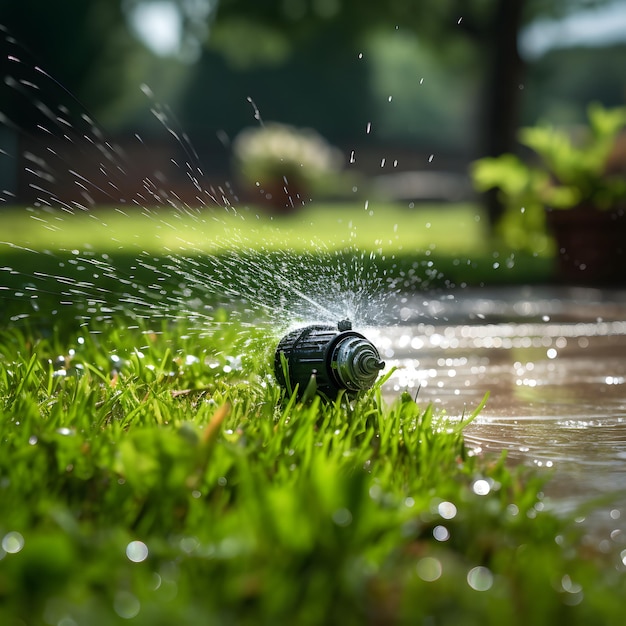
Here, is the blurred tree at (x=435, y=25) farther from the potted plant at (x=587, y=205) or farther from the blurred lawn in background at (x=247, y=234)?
the potted plant at (x=587, y=205)

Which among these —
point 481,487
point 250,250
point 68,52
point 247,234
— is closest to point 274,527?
point 481,487

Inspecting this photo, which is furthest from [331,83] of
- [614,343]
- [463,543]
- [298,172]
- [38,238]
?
[463,543]

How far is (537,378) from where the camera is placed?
3648 millimetres

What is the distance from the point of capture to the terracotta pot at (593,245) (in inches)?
316

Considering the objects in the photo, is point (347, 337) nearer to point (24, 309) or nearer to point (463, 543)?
point (463, 543)

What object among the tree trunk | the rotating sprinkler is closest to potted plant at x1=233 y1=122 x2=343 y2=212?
the tree trunk

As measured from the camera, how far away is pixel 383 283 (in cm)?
785

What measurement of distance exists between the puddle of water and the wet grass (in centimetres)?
20

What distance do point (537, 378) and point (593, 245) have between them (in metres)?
4.76

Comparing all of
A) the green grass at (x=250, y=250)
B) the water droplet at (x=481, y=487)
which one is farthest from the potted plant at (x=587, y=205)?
the water droplet at (x=481, y=487)

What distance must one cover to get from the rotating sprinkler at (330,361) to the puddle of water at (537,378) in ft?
1.09

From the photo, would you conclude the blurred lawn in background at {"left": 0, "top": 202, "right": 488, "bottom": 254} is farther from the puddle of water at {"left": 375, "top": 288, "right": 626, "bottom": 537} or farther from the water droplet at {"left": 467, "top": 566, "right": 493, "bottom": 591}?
the water droplet at {"left": 467, "top": 566, "right": 493, "bottom": 591}

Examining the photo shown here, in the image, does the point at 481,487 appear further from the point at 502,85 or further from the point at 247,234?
the point at 502,85

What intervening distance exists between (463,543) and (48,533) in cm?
69
